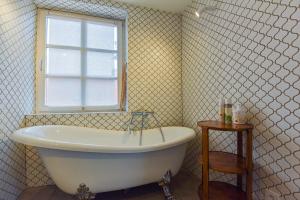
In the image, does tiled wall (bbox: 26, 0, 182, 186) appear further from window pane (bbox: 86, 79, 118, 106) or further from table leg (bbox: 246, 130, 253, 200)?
table leg (bbox: 246, 130, 253, 200)

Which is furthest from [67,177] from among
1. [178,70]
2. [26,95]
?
[178,70]

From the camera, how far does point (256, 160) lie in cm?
146

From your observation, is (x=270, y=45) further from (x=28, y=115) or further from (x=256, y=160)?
(x=28, y=115)

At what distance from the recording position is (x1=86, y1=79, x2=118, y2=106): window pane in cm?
235

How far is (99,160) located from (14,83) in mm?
1047

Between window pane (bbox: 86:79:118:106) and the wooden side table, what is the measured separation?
1326 millimetres

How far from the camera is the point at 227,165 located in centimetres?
141

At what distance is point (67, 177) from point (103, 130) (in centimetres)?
65

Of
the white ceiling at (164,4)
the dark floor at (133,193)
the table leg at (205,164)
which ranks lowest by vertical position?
the dark floor at (133,193)

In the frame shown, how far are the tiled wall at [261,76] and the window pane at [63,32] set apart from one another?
149 cm

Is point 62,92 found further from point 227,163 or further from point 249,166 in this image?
point 249,166

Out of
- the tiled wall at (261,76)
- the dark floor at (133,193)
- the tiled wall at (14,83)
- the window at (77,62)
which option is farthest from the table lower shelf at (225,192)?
the tiled wall at (14,83)

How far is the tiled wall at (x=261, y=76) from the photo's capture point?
1200mm

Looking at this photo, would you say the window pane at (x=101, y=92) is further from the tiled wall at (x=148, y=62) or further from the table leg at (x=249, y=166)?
the table leg at (x=249, y=166)
